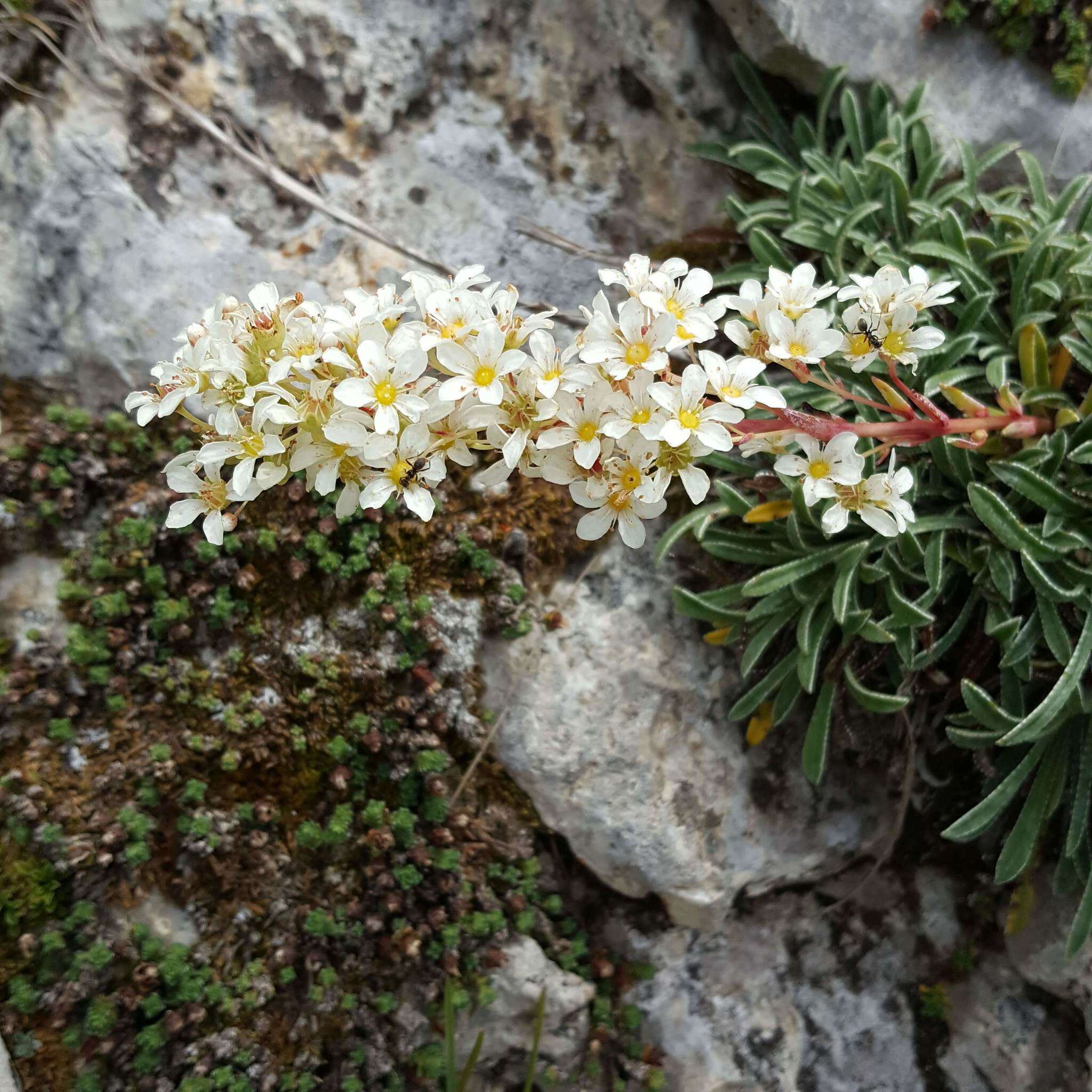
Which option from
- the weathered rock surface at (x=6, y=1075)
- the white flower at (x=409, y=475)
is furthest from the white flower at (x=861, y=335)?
the weathered rock surface at (x=6, y=1075)

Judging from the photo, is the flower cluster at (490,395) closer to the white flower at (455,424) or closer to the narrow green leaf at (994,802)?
the white flower at (455,424)

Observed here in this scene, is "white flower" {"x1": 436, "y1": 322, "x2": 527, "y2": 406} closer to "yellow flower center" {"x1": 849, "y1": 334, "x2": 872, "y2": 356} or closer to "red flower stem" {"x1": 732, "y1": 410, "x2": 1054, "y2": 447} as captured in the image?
"red flower stem" {"x1": 732, "y1": 410, "x2": 1054, "y2": 447}

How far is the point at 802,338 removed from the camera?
1.84 meters

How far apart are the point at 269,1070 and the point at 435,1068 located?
1.76 ft

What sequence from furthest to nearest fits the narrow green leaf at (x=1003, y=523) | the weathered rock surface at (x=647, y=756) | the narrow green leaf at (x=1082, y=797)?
the weathered rock surface at (x=647, y=756) < the narrow green leaf at (x=1082, y=797) < the narrow green leaf at (x=1003, y=523)

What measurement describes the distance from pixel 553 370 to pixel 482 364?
0.15 meters

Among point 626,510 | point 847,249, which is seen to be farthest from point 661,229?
point 626,510

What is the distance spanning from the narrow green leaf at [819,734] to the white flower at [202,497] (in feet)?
6.78

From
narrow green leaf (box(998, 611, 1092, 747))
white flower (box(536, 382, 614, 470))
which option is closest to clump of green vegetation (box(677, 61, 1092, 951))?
narrow green leaf (box(998, 611, 1092, 747))

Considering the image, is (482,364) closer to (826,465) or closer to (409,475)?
(409,475)

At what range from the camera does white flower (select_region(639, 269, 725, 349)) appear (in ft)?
5.55

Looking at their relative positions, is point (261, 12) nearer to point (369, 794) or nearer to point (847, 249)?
point (847, 249)

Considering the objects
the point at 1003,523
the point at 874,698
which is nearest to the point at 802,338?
the point at 1003,523

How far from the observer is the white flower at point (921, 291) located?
196cm
